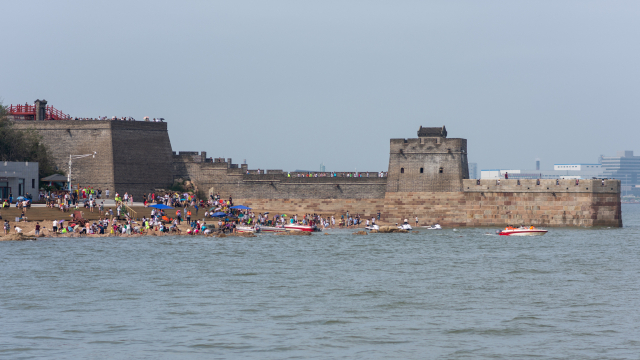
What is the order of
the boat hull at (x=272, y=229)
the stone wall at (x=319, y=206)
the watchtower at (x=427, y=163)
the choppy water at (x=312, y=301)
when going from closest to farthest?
the choppy water at (x=312, y=301) < the boat hull at (x=272, y=229) < the watchtower at (x=427, y=163) < the stone wall at (x=319, y=206)

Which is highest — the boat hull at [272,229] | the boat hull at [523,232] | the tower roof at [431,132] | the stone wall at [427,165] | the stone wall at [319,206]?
the tower roof at [431,132]

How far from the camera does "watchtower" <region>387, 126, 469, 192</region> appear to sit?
6412 cm

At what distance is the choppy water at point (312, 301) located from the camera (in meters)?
19.6

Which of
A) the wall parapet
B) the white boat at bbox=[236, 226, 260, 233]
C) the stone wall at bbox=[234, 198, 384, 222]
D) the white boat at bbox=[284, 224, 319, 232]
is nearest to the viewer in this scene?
the white boat at bbox=[236, 226, 260, 233]

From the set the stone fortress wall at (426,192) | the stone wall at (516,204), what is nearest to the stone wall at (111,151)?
the stone fortress wall at (426,192)

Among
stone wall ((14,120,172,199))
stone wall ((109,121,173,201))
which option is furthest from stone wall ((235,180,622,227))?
stone wall ((14,120,172,199))

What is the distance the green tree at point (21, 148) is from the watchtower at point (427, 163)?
28.3 m

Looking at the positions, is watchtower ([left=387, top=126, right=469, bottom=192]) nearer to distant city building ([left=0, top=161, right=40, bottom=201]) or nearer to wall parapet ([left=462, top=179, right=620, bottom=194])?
wall parapet ([left=462, top=179, right=620, bottom=194])

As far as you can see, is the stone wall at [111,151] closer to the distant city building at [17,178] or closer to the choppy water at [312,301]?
the distant city building at [17,178]

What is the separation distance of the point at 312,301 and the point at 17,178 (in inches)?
1407

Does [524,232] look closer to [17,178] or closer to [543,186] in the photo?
[543,186]

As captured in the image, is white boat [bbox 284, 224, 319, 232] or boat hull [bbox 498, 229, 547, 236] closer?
boat hull [bbox 498, 229, 547, 236]

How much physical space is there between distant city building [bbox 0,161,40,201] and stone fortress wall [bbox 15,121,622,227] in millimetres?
7205

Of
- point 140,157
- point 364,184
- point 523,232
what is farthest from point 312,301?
point 140,157
